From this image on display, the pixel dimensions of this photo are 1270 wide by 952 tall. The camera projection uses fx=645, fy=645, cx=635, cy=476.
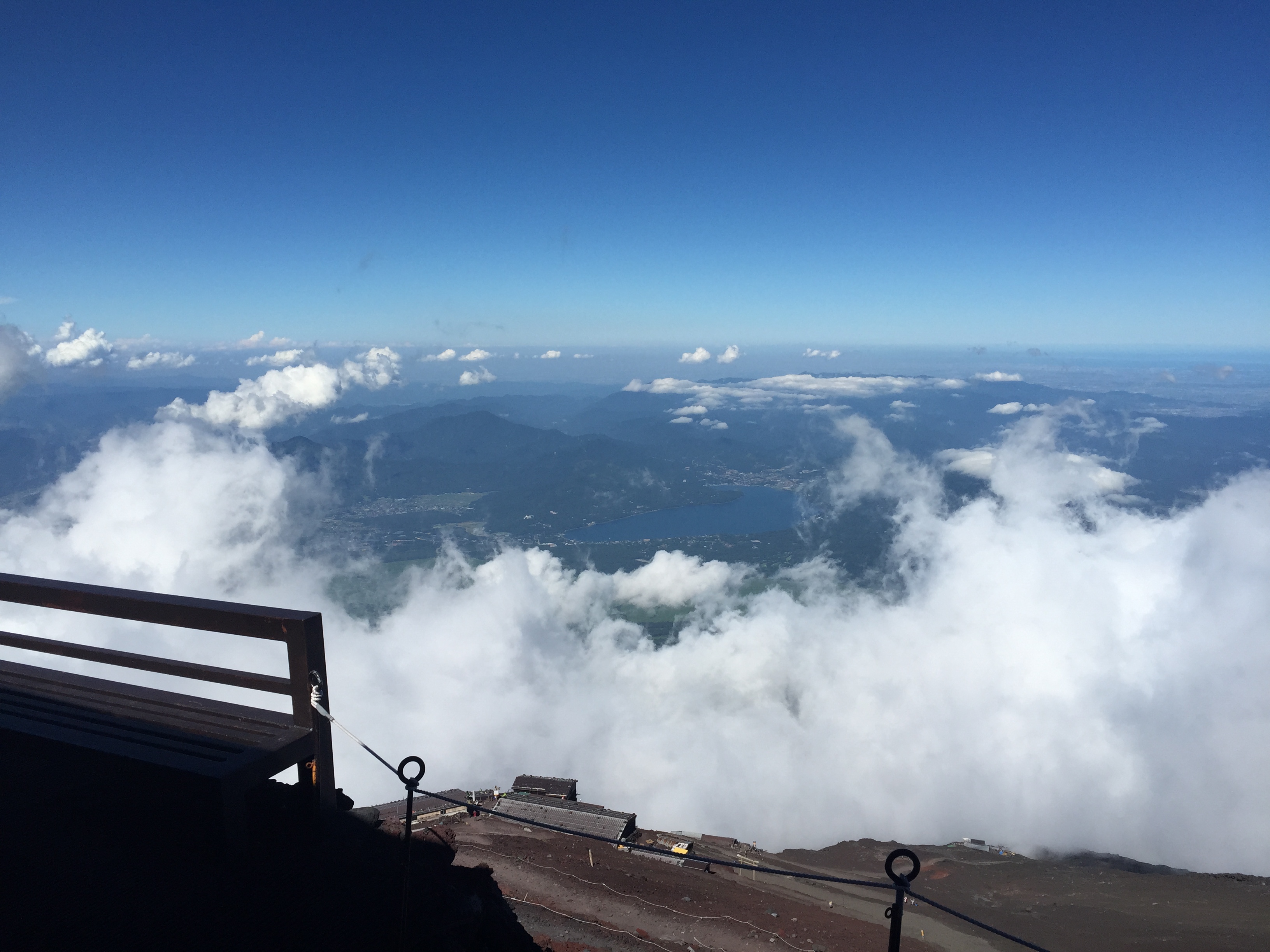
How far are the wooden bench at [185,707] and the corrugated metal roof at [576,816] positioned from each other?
12.2 m

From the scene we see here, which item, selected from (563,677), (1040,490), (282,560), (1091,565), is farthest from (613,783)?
(1040,490)

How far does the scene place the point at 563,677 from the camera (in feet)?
368

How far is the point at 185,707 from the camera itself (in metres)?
4.93

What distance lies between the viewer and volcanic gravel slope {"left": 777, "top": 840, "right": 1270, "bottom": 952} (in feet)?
68.6

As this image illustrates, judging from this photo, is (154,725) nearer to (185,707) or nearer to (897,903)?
(185,707)

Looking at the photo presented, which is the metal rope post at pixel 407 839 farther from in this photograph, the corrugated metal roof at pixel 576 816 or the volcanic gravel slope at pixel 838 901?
the corrugated metal roof at pixel 576 816

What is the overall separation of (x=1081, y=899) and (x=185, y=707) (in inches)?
1299

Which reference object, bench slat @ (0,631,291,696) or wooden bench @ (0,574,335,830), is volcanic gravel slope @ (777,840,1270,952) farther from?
bench slat @ (0,631,291,696)

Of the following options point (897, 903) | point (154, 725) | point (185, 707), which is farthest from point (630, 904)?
point (897, 903)

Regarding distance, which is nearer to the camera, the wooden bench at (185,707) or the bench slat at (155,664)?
the wooden bench at (185,707)

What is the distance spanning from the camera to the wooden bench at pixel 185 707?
403 cm

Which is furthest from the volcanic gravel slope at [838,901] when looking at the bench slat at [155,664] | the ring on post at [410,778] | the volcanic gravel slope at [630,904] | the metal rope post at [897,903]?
the metal rope post at [897,903]

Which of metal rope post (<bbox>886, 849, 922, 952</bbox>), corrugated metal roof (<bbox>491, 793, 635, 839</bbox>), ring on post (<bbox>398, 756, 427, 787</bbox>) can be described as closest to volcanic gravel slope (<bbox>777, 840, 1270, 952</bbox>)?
corrugated metal roof (<bbox>491, 793, 635, 839</bbox>)

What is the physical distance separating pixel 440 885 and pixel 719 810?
237ft
